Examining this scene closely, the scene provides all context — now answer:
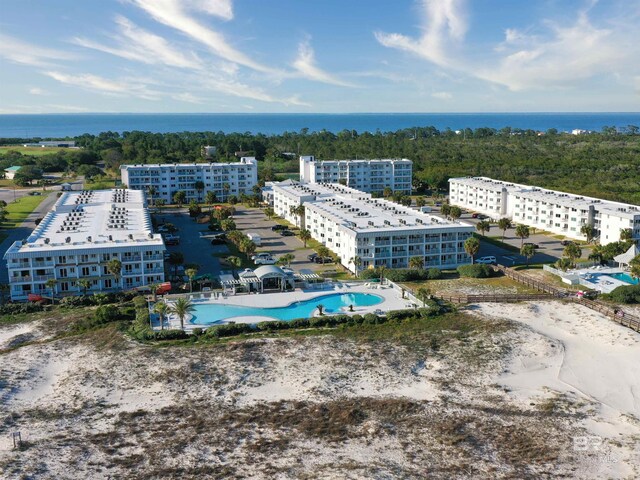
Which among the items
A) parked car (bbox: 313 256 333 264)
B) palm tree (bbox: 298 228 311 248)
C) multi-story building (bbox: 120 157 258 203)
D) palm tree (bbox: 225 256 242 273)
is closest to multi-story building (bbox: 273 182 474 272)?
parked car (bbox: 313 256 333 264)

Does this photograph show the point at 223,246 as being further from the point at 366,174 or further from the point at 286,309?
the point at 366,174

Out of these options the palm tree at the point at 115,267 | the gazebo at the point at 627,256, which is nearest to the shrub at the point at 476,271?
the gazebo at the point at 627,256

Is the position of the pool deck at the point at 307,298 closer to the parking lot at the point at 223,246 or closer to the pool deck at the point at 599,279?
the parking lot at the point at 223,246

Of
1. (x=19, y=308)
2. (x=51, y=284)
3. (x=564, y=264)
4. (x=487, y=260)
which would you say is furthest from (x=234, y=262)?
(x=564, y=264)

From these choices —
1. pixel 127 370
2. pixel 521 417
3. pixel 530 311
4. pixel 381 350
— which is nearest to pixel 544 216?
pixel 530 311

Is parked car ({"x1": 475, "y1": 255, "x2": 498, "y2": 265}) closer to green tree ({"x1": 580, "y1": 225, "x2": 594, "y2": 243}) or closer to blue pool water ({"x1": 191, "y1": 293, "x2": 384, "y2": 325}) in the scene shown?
green tree ({"x1": 580, "y1": 225, "x2": 594, "y2": 243})

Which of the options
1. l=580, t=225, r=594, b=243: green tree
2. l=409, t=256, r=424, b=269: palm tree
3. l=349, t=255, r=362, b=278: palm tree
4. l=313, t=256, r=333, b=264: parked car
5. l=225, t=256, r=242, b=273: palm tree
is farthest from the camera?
l=580, t=225, r=594, b=243: green tree
